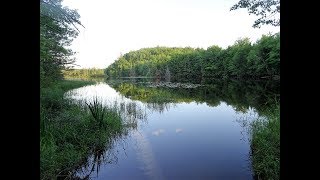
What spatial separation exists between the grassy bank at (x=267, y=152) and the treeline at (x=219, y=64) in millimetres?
19204

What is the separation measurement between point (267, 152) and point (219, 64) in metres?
60.9

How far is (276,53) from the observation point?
37.2 m

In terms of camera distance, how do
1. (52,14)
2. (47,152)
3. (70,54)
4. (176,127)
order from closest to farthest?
(47,152) < (52,14) < (176,127) < (70,54)

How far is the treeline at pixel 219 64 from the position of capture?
42500 millimetres

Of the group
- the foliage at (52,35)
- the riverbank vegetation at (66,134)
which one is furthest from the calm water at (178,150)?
the foliage at (52,35)

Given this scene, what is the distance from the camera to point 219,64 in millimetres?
66375

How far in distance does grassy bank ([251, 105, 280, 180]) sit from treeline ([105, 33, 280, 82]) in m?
19.2

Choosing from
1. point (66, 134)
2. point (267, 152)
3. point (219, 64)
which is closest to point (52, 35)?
point (66, 134)

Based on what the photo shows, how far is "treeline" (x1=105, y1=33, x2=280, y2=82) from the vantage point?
4250 cm

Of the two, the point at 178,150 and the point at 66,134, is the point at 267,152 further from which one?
the point at 66,134

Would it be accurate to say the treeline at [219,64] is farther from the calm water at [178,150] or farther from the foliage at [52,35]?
the foliage at [52,35]
